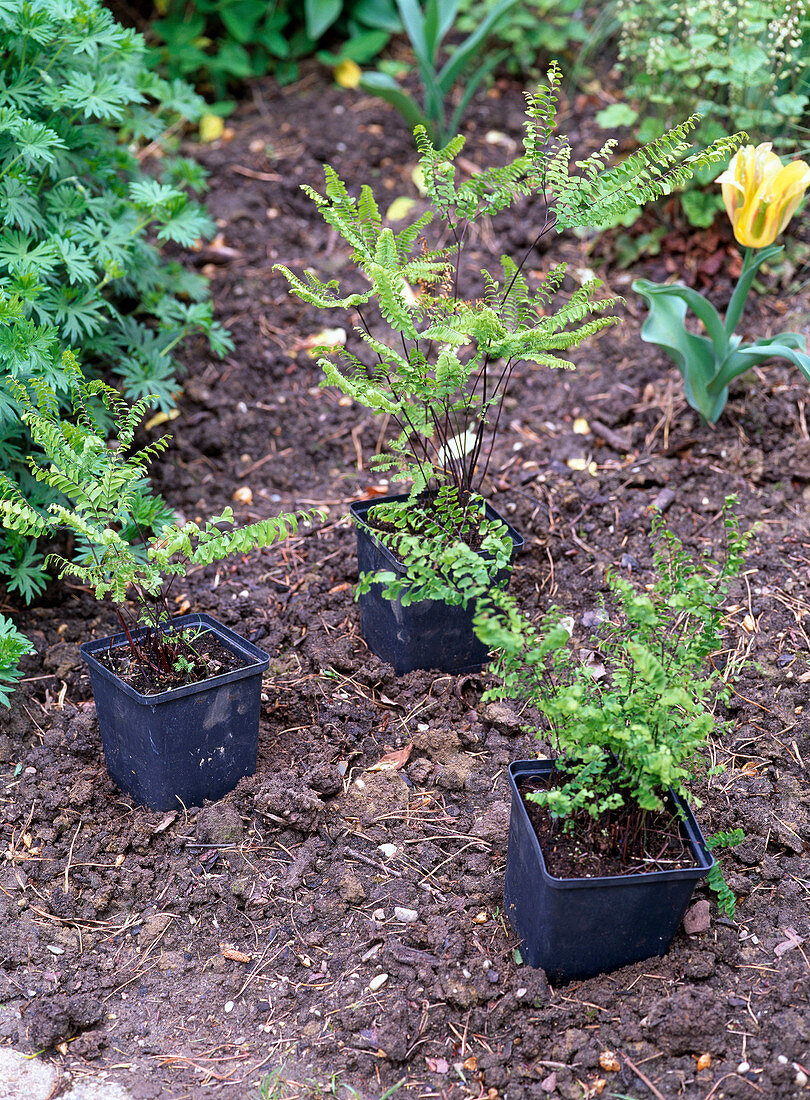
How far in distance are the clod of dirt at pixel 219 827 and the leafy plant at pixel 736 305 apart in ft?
6.40

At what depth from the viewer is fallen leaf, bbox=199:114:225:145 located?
193 inches

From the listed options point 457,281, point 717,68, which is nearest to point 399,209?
point 717,68

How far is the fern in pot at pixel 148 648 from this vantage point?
80.4 inches

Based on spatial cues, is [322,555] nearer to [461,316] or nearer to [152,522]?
[152,522]

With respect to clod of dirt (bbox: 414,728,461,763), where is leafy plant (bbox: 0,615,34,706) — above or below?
above

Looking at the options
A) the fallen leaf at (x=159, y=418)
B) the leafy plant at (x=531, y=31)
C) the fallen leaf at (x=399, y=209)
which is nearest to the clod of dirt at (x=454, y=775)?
the fallen leaf at (x=159, y=418)

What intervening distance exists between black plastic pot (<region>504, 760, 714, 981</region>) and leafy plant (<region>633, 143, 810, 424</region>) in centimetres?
152

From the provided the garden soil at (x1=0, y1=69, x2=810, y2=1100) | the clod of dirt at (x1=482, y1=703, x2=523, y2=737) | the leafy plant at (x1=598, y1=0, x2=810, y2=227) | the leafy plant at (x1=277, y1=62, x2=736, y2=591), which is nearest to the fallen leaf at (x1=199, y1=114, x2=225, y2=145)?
the garden soil at (x1=0, y1=69, x2=810, y2=1100)

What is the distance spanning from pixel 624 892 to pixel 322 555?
1.60 m

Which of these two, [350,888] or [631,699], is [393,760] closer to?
[350,888]

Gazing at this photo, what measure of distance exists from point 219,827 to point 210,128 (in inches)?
157

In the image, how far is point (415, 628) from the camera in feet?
8.43

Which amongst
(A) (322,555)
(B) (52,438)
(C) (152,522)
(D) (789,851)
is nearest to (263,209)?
(A) (322,555)

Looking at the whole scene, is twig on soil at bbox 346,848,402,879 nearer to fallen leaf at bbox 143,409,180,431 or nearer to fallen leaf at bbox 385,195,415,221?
fallen leaf at bbox 143,409,180,431
